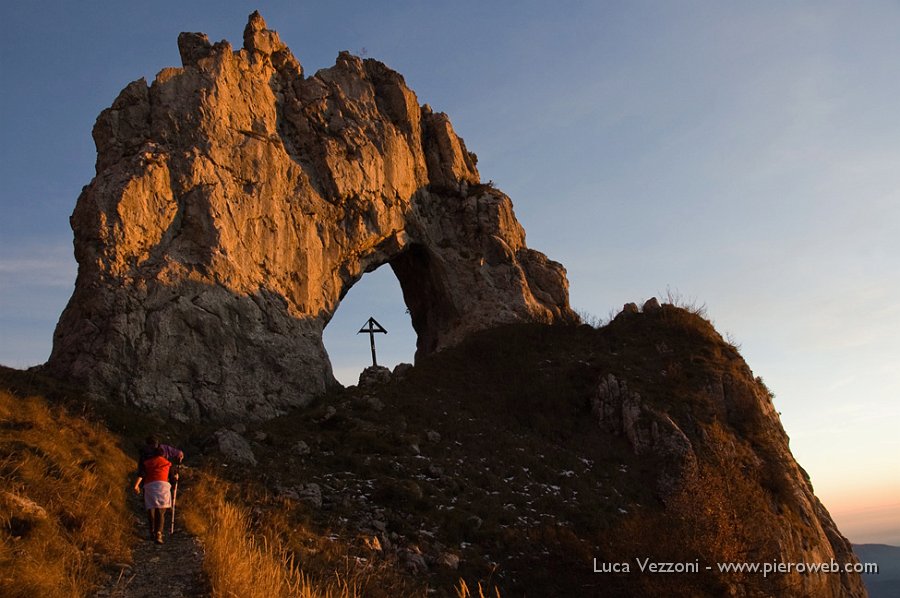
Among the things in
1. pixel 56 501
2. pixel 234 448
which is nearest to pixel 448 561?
pixel 234 448

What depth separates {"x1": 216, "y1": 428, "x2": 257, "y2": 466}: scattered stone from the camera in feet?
47.4

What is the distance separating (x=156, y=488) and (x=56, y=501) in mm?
1246

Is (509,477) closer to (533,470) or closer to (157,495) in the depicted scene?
(533,470)

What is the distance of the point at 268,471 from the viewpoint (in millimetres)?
14336

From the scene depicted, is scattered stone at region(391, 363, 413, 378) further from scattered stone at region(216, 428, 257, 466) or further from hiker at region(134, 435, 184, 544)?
hiker at region(134, 435, 184, 544)

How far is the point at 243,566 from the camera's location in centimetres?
668

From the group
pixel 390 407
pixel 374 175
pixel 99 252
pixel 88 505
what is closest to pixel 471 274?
pixel 374 175

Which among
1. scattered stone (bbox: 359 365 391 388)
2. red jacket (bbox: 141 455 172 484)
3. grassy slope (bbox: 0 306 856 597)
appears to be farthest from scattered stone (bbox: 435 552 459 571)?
scattered stone (bbox: 359 365 391 388)

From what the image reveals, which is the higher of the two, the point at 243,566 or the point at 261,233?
the point at 261,233

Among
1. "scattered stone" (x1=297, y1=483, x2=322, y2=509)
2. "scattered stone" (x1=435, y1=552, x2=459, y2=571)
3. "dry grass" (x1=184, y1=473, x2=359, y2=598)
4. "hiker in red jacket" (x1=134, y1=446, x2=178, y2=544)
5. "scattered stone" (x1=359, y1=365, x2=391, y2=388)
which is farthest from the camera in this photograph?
"scattered stone" (x1=359, y1=365, x2=391, y2=388)

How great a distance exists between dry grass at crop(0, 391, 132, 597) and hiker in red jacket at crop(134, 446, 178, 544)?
1.27 ft

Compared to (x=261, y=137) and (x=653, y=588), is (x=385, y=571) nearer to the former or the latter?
(x=653, y=588)

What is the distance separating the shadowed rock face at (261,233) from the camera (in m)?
17.6

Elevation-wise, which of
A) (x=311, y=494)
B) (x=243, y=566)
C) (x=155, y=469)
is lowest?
(x=243, y=566)
